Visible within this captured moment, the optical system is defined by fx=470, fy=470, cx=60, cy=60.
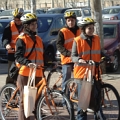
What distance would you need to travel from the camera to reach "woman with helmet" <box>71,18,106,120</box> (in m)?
6.89

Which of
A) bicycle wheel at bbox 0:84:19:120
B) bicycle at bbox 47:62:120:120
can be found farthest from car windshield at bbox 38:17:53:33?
bicycle wheel at bbox 0:84:19:120

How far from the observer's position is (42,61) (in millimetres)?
7094

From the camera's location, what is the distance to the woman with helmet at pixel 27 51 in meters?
6.84

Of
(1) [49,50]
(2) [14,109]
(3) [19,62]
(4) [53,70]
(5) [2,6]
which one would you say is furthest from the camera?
(5) [2,6]

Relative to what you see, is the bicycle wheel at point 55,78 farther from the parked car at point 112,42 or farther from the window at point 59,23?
the window at point 59,23

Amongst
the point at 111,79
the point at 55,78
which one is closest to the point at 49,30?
the point at 111,79

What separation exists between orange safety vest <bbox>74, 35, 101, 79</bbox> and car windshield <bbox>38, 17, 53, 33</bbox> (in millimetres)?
9110

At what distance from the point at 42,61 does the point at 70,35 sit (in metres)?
1.40

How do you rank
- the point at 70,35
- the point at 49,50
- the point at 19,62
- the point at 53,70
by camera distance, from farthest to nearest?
the point at 49,50
the point at 53,70
the point at 70,35
the point at 19,62

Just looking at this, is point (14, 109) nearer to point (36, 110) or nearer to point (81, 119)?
point (36, 110)

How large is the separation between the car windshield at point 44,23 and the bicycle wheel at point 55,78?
717 centimetres

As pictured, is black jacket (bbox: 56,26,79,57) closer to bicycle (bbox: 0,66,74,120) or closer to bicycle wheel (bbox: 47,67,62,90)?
bicycle wheel (bbox: 47,67,62,90)

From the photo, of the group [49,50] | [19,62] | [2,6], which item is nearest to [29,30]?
[19,62]

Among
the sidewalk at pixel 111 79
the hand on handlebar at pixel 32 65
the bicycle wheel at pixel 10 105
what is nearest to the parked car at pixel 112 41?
the sidewalk at pixel 111 79
